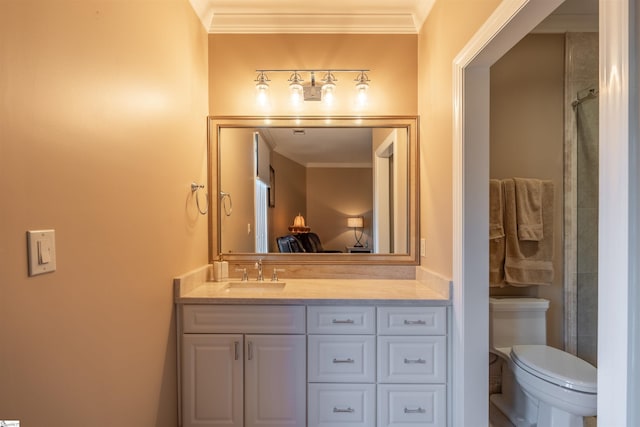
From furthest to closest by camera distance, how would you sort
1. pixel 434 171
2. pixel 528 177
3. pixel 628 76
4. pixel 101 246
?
1. pixel 528 177
2. pixel 434 171
3. pixel 101 246
4. pixel 628 76

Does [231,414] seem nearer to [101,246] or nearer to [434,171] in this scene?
[101,246]

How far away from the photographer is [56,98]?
2.97 ft

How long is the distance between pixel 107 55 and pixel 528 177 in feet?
8.14

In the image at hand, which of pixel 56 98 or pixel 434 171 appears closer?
pixel 56 98

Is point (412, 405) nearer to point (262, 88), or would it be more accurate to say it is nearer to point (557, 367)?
point (557, 367)

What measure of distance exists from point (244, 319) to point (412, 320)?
921 millimetres

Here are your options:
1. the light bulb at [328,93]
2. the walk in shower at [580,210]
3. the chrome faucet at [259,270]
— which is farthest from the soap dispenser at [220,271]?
the walk in shower at [580,210]

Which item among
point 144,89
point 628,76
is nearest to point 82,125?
point 144,89

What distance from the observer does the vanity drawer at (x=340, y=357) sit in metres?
1.67

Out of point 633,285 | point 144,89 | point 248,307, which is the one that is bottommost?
point 248,307

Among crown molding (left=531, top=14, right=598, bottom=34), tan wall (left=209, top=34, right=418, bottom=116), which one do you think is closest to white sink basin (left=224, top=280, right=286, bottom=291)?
tan wall (left=209, top=34, right=418, bottom=116)

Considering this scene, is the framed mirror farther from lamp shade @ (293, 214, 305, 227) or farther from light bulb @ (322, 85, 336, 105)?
light bulb @ (322, 85, 336, 105)

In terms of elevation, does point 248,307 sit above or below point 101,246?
below

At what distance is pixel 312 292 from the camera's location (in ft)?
5.92
